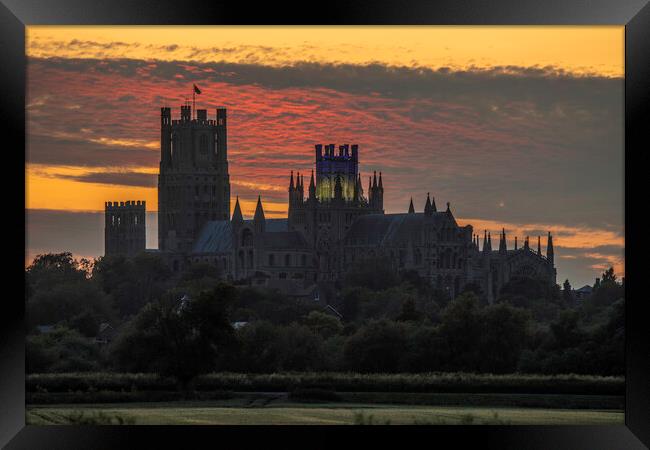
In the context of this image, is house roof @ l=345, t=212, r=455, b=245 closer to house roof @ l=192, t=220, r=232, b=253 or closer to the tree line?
house roof @ l=192, t=220, r=232, b=253

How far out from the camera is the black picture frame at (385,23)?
1027 centimetres

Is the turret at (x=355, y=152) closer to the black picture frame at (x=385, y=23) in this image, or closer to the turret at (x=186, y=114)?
the turret at (x=186, y=114)

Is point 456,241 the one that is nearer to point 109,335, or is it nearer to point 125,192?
point 125,192

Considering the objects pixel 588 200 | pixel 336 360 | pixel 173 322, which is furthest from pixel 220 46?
pixel 173 322

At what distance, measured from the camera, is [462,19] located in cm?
Result: 1034

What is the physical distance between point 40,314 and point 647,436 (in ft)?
95.3

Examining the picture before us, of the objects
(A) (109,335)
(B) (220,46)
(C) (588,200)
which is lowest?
(A) (109,335)

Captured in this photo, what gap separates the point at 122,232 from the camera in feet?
238

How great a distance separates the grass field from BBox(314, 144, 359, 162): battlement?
202 feet

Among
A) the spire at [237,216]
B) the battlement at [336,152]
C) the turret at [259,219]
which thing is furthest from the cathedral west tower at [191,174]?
the turret at [259,219]

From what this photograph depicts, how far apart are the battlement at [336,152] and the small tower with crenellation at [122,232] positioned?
1310 centimetres

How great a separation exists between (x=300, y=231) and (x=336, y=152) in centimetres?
581

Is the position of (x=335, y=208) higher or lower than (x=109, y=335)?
higher

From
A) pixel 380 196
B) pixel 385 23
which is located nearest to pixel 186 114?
pixel 380 196
